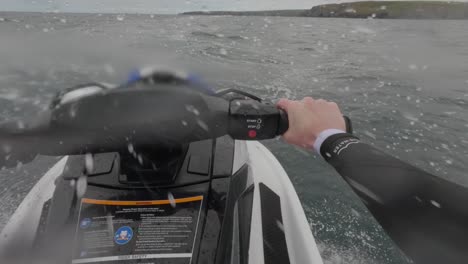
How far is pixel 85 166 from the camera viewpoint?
5.76ft

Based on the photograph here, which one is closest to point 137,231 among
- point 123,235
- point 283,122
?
point 123,235

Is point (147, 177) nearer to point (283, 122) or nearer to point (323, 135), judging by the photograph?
point (283, 122)

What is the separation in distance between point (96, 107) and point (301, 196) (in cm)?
285

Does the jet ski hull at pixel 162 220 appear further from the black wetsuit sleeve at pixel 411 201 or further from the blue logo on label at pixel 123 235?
the black wetsuit sleeve at pixel 411 201

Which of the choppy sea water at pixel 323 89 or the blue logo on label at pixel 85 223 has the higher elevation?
the blue logo on label at pixel 85 223

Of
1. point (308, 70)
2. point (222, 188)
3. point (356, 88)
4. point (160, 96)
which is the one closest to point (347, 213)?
point (222, 188)

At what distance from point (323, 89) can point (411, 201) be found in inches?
287

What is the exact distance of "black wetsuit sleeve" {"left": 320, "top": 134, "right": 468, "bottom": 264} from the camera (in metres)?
0.97

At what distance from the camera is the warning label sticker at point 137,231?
135 centimetres

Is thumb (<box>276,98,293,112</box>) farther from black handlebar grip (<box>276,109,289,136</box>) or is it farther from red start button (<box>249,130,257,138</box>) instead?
red start button (<box>249,130,257,138</box>)

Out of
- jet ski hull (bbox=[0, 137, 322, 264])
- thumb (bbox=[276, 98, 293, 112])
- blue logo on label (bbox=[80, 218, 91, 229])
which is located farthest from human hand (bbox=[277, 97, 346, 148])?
blue logo on label (bbox=[80, 218, 91, 229])

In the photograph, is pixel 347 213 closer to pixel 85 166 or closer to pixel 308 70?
pixel 85 166

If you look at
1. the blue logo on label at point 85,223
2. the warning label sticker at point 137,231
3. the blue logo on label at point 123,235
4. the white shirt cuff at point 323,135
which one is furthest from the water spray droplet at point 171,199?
the white shirt cuff at point 323,135

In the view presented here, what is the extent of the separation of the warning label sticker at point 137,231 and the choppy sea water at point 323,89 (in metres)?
0.49
